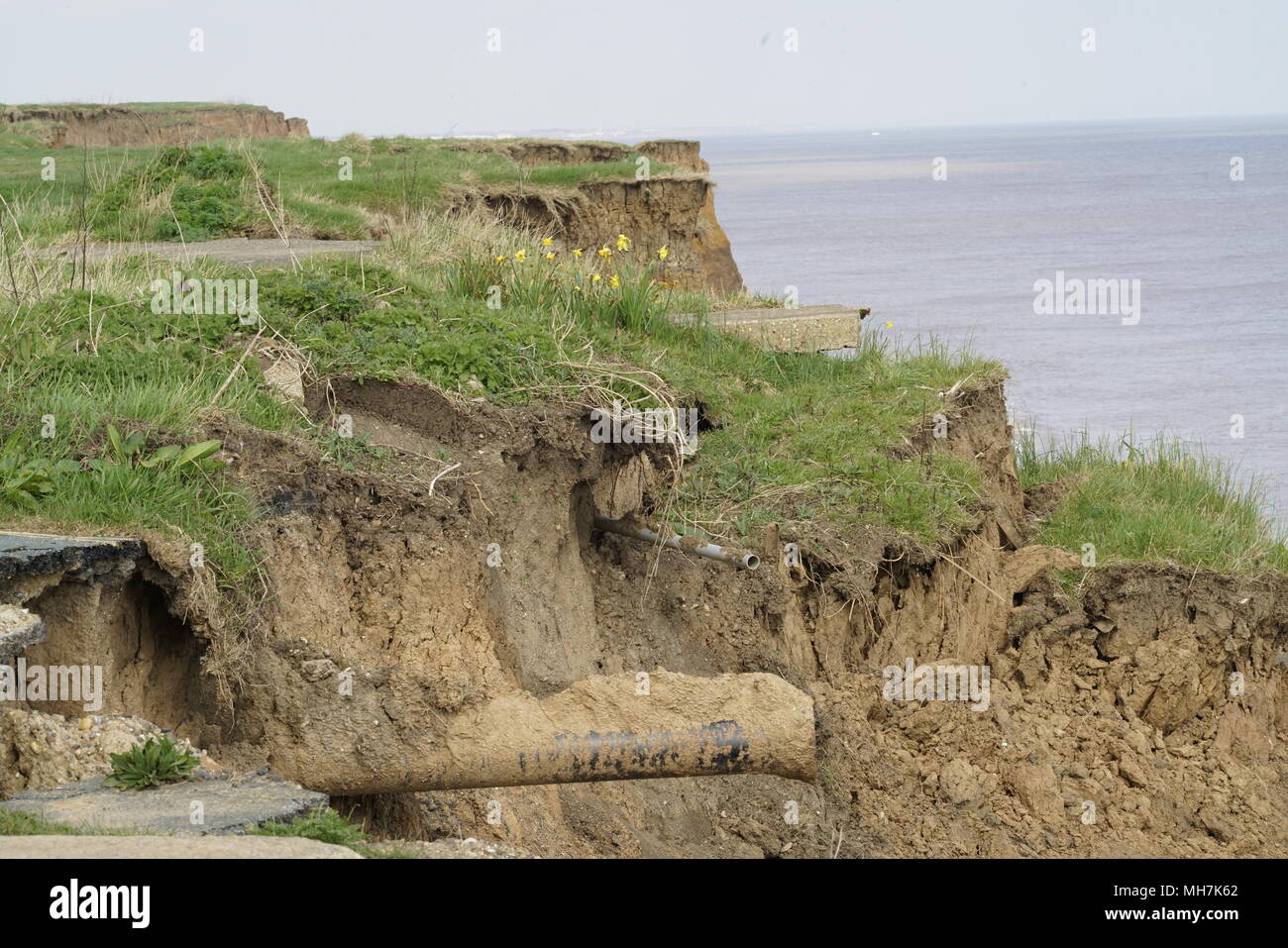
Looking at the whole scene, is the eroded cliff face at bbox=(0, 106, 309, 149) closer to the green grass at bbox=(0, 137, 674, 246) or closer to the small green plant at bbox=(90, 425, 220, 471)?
the green grass at bbox=(0, 137, 674, 246)

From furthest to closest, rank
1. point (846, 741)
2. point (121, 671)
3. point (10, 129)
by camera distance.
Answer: point (10, 129)
point (846, 741)
point (121, 671)

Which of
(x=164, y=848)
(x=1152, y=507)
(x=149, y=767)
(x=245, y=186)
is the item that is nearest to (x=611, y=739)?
(x=149, y=767)

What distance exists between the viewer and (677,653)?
24.5 feet

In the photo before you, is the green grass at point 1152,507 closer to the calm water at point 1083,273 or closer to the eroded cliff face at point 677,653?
the eroded cliff face at point 677,653

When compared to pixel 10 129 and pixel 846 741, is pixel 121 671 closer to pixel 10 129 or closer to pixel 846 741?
pixel 846 741

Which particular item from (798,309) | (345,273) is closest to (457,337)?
(345,273)

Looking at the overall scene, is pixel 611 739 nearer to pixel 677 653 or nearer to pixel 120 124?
pixel 677 653

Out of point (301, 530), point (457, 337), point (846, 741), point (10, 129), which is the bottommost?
point (846, 741)

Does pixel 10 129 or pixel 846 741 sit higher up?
pixel 10 129

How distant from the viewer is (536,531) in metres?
7.26

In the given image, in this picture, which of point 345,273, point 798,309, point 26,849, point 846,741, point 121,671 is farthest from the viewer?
point 798,309

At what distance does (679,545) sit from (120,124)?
843 inches

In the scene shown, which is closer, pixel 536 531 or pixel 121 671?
pixel 121 671

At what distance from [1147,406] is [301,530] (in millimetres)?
15492
